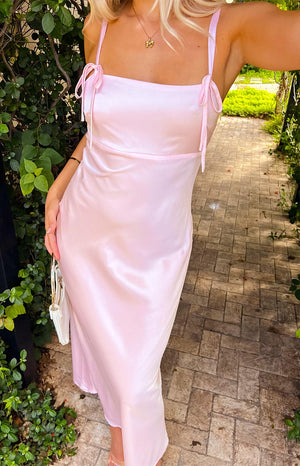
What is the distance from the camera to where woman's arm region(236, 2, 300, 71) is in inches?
40.6

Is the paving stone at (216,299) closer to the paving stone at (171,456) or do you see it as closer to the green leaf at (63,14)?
the paving stone at (171,456)

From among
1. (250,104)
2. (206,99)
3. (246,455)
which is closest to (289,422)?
(246,455)

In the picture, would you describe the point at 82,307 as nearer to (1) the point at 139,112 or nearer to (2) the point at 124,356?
(2) the point at 124,356

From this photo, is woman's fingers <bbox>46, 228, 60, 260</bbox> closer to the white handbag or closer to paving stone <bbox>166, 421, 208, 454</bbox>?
the white handbag

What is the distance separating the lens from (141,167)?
1.26 meters

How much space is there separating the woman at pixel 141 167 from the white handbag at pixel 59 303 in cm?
13

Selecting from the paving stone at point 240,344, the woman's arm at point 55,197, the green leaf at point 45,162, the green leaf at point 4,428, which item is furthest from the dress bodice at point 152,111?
the paving stone at point 240,344

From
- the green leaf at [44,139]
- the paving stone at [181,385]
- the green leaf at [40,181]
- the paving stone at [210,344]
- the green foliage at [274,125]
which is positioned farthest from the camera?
the green foliage at [274,125]

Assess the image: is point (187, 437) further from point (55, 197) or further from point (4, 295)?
point (55, 197)

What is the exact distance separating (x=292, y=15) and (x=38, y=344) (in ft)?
7.35

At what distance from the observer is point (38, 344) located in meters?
2.46

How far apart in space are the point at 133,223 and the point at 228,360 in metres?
1.57

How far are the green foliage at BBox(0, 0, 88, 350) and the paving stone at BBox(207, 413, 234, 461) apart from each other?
1.15m

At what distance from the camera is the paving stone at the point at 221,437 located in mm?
1974
